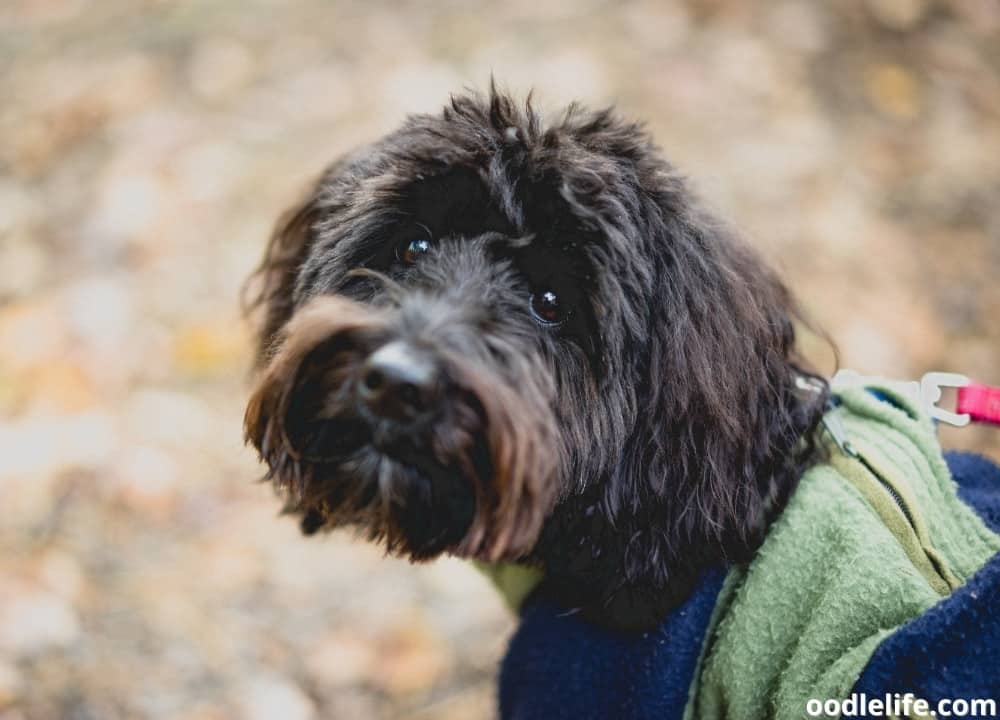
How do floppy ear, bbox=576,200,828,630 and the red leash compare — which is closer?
floppy ear, bbox=576,200,828,630

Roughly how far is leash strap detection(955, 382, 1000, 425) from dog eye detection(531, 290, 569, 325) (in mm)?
782

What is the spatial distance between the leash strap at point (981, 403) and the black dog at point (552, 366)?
29 cm

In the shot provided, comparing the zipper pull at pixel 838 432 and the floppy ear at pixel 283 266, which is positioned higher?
the floppy ear at pixel 283 266

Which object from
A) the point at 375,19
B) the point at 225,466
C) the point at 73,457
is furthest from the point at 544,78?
the point at 73,457

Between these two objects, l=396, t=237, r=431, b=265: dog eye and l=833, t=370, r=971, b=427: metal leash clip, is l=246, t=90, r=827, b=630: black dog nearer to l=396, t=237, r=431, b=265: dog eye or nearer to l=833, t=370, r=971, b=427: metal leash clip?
l=396, t=237, r=431, b=265: dog eye

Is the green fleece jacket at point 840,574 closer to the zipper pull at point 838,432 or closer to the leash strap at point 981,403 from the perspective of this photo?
the zipper pull at point 838,432

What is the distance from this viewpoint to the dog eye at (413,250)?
1647mm

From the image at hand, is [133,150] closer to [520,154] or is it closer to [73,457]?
[73,457]

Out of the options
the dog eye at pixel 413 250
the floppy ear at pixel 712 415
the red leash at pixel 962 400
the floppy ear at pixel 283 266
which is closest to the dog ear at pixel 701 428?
the floppy ear at pixel 712 415

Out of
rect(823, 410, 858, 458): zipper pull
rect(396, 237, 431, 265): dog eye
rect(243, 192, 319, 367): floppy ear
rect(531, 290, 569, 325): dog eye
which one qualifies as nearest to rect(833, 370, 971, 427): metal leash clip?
rect(823, 410, 858, 458): zipper pull

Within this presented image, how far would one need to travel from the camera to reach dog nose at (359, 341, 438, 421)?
4.41 ft

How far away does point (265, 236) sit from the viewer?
325cm

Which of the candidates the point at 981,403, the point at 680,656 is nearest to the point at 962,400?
the point at 981,403

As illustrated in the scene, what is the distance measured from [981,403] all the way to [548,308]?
84cm
